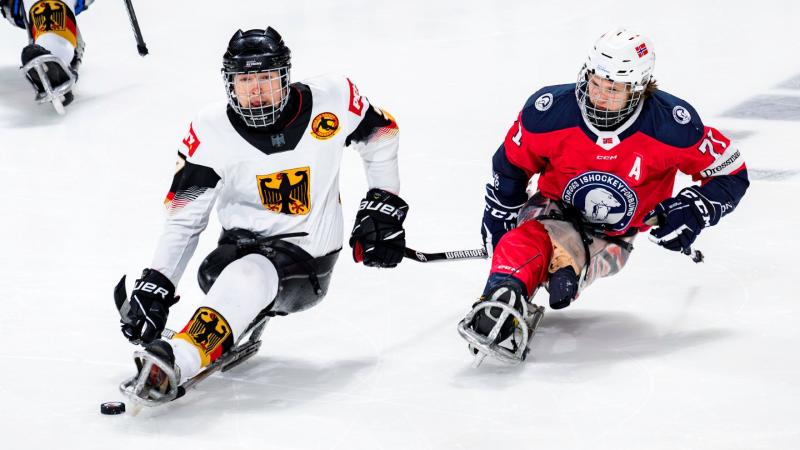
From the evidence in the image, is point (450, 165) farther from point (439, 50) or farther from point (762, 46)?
point (762, 46)

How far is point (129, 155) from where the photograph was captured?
6457mm

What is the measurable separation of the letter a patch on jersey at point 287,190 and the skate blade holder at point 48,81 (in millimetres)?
3290

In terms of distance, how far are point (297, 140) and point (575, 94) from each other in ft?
2.90

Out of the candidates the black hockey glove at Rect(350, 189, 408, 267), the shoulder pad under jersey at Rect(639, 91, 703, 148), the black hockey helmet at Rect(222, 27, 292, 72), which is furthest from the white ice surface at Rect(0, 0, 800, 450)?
the black hockey helmet at Rect(222, 27, 292, 72)

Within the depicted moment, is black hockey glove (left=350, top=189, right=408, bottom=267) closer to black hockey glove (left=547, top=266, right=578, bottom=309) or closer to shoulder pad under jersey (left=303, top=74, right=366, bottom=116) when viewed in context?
shoulder pad under jersey (left=303, top=74, right=366, bottom=116)

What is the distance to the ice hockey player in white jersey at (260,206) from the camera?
379cm

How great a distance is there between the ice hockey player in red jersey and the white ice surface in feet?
0.68

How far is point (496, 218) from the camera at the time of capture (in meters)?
4.34

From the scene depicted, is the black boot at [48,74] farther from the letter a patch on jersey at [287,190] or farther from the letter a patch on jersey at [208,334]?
the letter a patch on jersey at [208,334]

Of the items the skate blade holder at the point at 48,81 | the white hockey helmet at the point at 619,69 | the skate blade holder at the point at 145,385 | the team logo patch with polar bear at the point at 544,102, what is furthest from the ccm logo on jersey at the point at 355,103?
the skate blade holder at the point at 48,81

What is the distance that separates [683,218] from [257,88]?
1.36 meters

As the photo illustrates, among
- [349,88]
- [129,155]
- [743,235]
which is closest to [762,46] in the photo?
[743,235]

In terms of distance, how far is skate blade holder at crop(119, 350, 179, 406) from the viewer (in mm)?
3520

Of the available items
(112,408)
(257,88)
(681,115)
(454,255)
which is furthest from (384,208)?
(112,408)
